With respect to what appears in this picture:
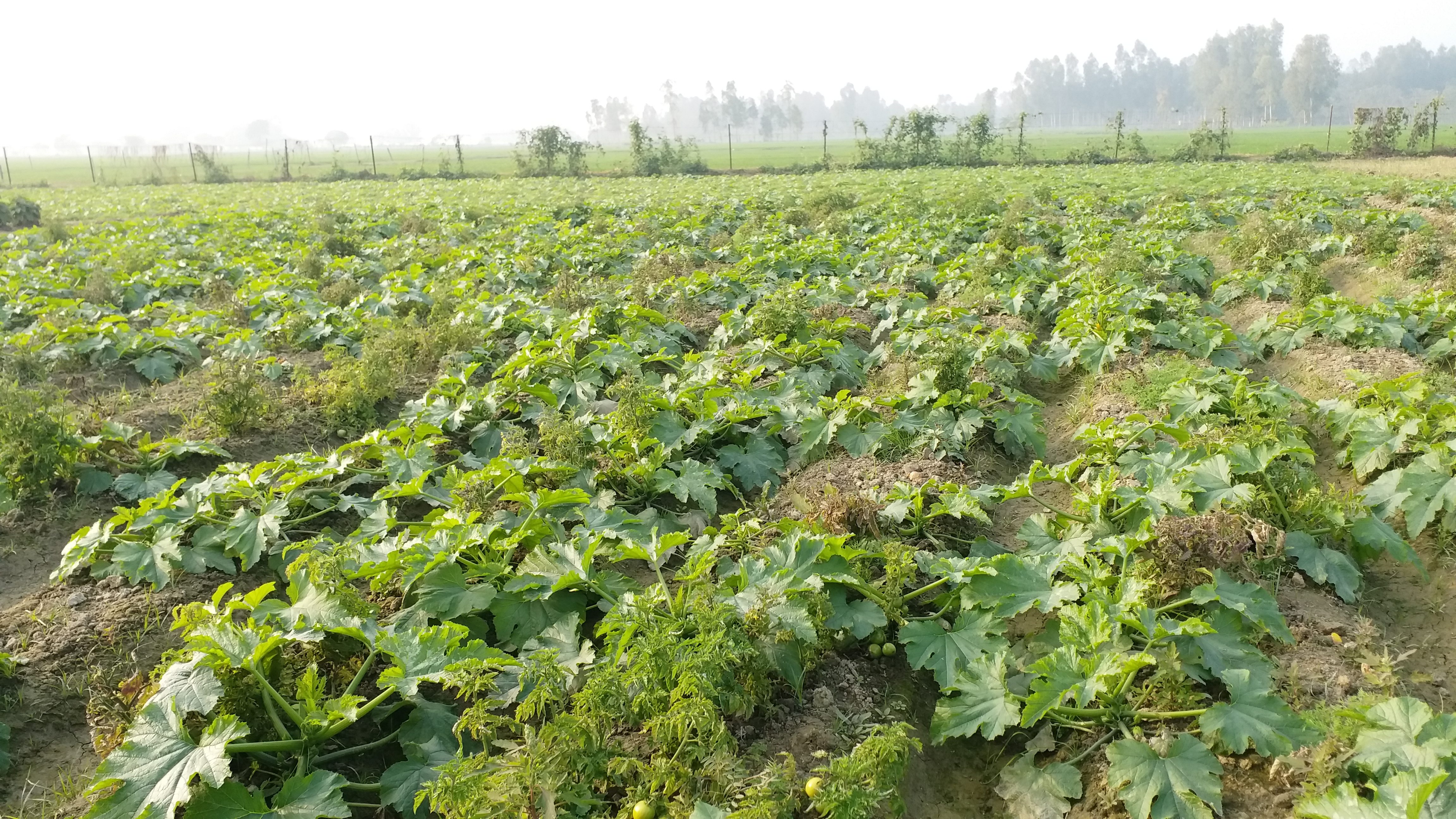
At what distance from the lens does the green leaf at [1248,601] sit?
361 cm

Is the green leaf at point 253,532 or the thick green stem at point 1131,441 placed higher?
the thick green stem at point 1131,441

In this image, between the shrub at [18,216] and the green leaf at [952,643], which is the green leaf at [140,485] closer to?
the green leaf at [952,643]

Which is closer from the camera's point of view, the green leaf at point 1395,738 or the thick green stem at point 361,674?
the green leaf at point 1395,738

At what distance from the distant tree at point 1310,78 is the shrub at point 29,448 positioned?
169m

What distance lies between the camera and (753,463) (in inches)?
227

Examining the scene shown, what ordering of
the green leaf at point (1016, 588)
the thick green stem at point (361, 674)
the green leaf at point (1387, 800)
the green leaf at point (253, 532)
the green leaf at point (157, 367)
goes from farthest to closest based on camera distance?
the green leaf at point (157, 367) → the green leaf at point (253, 532) → the green leaf at point (1016, 588) → the thick green stem at point (361, 674) → the green leaf at point (1387, 800)

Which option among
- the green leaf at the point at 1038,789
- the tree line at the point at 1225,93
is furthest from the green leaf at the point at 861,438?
the tree line at the point at 1225,93

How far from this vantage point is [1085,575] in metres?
3.91

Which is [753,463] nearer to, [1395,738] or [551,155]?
[1395,738]

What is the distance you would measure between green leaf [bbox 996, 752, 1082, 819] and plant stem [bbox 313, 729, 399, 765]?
2625 mm

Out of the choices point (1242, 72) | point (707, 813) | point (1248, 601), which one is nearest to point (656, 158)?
point (1248, 601)

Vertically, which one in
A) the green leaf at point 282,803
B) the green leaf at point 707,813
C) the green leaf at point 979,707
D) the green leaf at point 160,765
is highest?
the green leaf at point 160,765

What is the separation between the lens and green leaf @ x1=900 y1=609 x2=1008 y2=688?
374cm

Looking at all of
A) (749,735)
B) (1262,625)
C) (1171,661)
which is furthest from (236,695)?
(1262,625)
